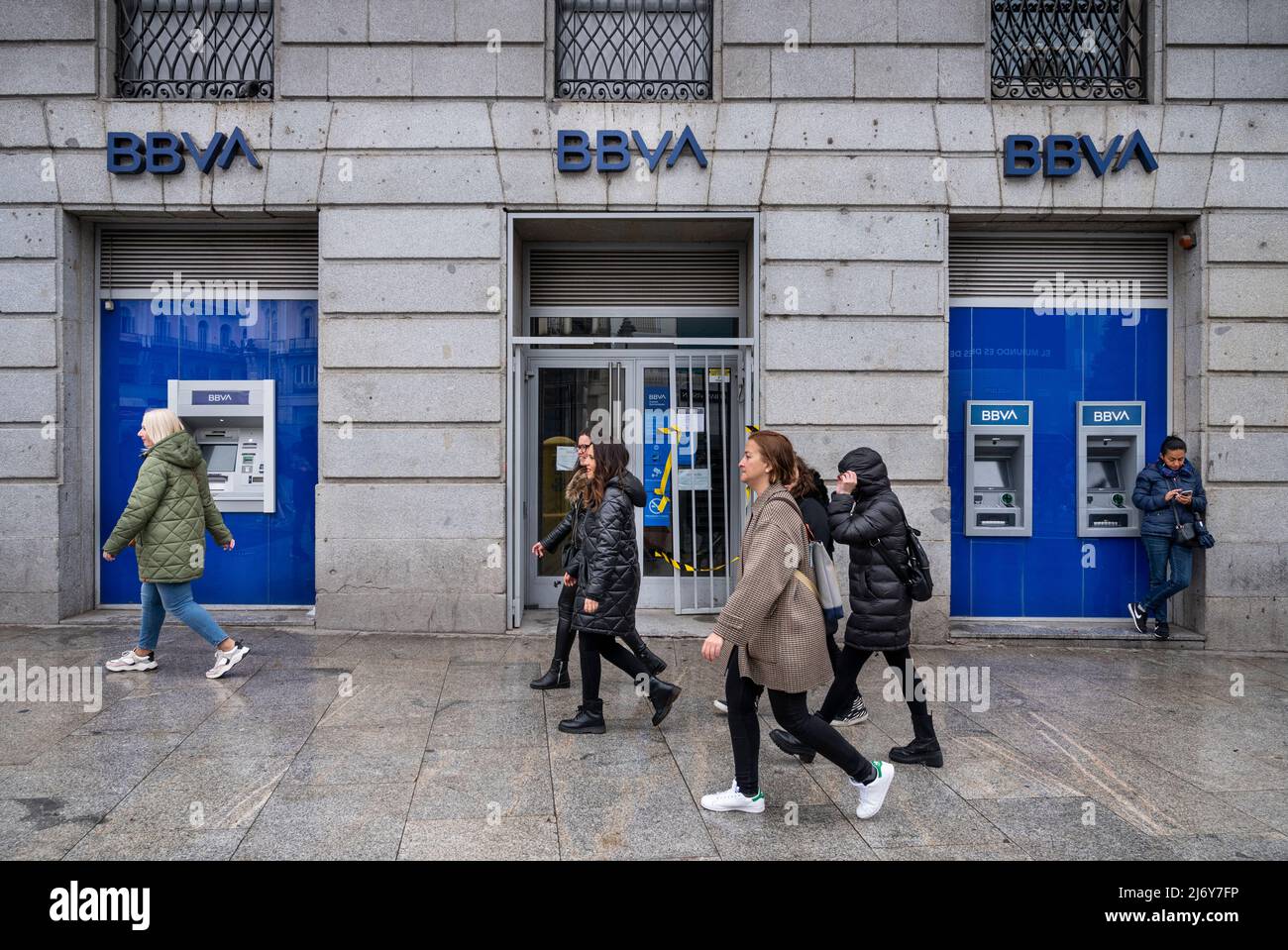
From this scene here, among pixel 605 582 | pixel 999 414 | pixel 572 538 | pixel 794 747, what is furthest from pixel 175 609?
pixel 999 414

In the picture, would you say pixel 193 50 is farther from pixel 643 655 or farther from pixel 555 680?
pixel 643 655

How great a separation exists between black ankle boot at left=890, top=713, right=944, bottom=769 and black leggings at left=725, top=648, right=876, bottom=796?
0.89m

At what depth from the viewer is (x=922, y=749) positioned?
4965mm

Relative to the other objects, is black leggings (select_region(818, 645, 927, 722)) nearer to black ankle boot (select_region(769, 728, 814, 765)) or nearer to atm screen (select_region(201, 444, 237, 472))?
black ankle boot (select_region(769, 728, 814, 765))

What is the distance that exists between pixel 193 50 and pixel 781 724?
823 cm

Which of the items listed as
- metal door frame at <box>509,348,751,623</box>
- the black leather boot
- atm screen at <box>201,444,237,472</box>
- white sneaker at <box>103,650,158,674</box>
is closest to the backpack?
the black leather boot

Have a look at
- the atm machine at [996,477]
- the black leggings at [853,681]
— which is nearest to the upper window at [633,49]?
the atm machine at [996,477]

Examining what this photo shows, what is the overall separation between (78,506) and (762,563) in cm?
727

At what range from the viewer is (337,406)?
320 inches

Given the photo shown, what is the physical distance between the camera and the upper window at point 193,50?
834cm

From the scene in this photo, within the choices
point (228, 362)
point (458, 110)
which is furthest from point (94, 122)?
point (458, 110)

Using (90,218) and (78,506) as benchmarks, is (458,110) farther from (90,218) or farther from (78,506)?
(78,506)

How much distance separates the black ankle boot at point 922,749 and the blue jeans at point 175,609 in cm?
470

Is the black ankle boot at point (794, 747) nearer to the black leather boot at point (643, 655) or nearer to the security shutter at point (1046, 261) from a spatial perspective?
the black leather boot at point (643, 655)
